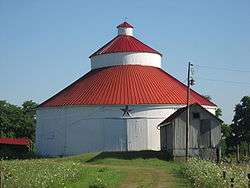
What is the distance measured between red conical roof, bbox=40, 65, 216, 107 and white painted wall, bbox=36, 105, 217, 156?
70cm

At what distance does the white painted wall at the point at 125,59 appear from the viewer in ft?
196

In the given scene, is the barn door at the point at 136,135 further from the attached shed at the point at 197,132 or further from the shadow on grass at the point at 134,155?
the shadow on grass at the point at 134,155

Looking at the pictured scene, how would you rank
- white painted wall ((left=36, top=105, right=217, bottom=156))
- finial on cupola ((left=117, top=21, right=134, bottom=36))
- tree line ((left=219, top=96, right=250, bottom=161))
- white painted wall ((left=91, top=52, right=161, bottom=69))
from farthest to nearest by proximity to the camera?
1. tree line ((left=219, top=96, right=250, bottom=161))
2. finial on cupola ((left=117, top=21, right=134, bottom=36))
3. white painted wall ((left=91, top=52, right=161, bottom=69))
4. white painted wall ((left=36, top=105, right=217, bottom=156))

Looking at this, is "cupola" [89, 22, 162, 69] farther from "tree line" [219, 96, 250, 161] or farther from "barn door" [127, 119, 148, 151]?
"tree line" [219, 96, 250, 161]

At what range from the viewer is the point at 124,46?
61375mm

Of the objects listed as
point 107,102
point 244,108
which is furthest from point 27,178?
point 244,108

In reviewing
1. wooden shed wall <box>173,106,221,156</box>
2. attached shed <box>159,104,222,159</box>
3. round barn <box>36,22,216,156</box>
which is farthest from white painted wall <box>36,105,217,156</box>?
wooden shed wall <box>173,106,221,156</box>

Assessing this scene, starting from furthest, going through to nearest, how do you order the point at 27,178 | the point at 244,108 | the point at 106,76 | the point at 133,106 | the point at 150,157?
the point at 244,108 < the point at 106,76 < the point at 133,106 < the point at 150,157 < the point at 27,178

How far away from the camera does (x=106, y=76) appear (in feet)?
190

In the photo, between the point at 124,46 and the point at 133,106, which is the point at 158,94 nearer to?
the point at 133,106

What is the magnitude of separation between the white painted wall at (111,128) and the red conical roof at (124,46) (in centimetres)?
888

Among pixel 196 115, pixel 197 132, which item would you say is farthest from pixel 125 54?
pixel 197 132

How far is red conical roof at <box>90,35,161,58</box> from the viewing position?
2382 inches

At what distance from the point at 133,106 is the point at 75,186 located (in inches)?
1251
